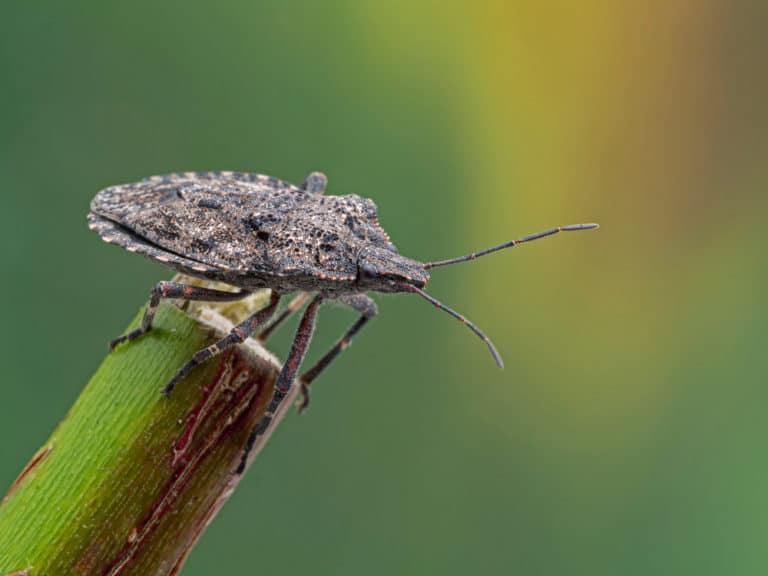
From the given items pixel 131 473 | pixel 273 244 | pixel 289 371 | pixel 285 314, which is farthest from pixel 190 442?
pixel 285 314

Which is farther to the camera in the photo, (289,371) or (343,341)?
(343,341)

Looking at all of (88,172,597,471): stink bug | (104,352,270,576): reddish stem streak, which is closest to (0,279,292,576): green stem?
(104,352,270,576): reddish stem streak

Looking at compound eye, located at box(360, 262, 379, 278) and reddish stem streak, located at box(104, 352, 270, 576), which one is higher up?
compound eye, located at box(360, 262, 379, 278)

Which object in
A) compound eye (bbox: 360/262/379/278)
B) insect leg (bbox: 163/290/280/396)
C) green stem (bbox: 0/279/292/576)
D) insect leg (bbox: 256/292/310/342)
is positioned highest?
compound eye (bbox: 360/262/379/278)

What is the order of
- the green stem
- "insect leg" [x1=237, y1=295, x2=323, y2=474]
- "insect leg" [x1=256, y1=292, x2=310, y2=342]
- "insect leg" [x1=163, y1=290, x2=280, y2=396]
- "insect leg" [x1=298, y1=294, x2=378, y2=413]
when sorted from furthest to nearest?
"insect leg" [x1=298, y1=294, x2=378, y2=413], "insect leg" [x1=256, y1=292, x2=310, y2=342], "insect leg" [x1=237, y1=295, x2=323, y2=474], "insect leg" [x1=163, y1=290, x2=280, y2=396], the green stem

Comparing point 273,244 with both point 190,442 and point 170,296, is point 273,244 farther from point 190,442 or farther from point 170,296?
point 190,442

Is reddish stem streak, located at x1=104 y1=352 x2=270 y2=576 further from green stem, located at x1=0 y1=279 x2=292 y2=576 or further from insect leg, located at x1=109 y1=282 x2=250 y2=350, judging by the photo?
insect leg, located at x1=109 y1=282 x2=250 y2=350

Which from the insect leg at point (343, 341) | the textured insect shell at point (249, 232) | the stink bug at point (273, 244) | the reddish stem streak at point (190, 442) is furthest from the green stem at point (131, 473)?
the insect leg at point (343, 341)

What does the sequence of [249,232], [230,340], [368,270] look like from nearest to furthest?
[230,340]
[368,270]
[249,232]
